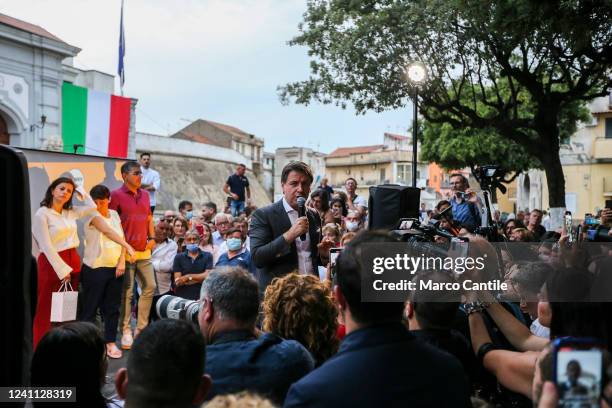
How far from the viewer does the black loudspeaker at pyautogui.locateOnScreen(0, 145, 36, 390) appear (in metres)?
2.11

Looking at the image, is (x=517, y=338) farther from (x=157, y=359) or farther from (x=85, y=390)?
(x=85, y=390)

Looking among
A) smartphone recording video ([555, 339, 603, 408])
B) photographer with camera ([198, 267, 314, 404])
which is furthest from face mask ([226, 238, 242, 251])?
smartphone recording video ([555, 339, 603, 408])

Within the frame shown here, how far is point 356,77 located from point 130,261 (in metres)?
9.37

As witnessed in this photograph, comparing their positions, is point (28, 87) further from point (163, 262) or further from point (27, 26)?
point (163, 262)

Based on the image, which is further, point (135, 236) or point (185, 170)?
point (185, 170)

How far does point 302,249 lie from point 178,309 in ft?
5.43

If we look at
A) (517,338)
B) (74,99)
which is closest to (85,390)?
(517,338)

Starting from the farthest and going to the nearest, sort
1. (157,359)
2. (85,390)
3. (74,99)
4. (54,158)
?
(74,99) < (54,158) < (85,390) < (157,359)

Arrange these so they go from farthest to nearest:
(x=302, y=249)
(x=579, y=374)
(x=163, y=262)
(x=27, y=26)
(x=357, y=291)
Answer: (x=27, y=26)
(x=163, y=262)
(x=302, y=249)
(x=357, y=291)
(x=579, y=374)

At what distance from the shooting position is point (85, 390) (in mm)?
2363

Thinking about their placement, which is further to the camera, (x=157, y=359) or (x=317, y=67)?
(x=317, y=67)

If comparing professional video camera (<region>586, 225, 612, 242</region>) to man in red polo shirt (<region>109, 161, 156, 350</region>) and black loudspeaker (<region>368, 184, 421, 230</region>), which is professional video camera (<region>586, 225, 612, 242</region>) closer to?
black loudspeaker (<region>368, 184, 421, 230</region>)

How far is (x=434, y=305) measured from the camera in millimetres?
2635

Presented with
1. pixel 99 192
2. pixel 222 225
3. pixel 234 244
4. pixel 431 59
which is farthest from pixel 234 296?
pixel 431 59
